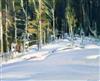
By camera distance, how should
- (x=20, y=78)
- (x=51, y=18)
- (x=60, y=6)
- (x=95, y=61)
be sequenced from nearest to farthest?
(x=20, y=78) < (x=95, y=61) < (x=51, y=18) < (x=60, y=6)

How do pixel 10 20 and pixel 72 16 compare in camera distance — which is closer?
pixel 10 20

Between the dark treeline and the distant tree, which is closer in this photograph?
the distant tree

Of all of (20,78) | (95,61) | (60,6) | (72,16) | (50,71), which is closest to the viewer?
(20,78)

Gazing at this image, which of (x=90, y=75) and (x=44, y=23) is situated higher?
(x=44, y=23)

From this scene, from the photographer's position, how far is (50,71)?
11.9 feet

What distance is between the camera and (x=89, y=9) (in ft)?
58.2

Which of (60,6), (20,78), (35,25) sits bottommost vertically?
(20,78)

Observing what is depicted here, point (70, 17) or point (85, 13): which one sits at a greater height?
point (85, 13)

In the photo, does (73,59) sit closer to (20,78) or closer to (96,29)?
(20,78)

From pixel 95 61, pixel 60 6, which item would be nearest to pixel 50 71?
pixel 95 61

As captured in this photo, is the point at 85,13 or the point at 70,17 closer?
the point at 70,17

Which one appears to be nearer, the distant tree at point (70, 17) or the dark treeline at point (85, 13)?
the distant tree at point (70, 17)

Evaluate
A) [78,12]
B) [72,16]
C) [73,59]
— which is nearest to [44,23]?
[72,16]

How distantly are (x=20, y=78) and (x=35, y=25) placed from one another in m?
9.13
